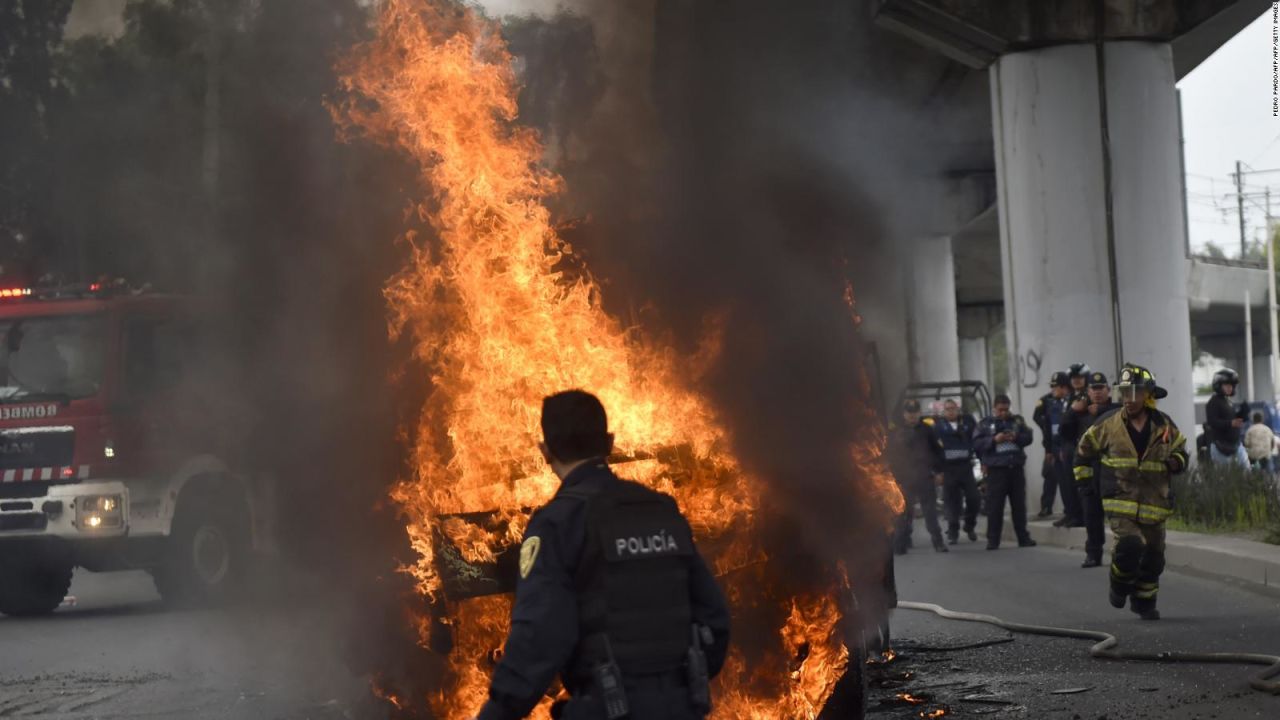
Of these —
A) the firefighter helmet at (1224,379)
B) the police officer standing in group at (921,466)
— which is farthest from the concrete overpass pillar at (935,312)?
the police officer standing in group at (921,466)

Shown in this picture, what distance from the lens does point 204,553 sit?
49.0 ft

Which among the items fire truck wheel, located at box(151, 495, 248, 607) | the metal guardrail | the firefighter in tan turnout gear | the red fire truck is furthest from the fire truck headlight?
the metal guardrail

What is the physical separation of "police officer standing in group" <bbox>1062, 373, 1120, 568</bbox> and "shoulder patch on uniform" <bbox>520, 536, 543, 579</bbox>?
9.28 meters

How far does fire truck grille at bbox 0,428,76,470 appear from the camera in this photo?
47.2 feet

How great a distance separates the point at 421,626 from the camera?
6.57 m

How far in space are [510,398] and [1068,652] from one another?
432cm

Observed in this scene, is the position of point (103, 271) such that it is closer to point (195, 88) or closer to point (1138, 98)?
point (195, 88)

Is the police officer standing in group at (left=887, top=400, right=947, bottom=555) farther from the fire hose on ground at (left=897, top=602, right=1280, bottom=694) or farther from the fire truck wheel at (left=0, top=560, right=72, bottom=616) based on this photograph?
the fire truck wheel at (left=0, top=560, right=72, bottom=616)

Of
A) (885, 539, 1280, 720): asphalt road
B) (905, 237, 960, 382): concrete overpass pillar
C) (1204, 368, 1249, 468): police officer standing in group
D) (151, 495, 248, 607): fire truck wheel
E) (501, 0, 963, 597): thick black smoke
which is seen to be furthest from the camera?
(905, 237, 960, 382): concrete overpass pillar

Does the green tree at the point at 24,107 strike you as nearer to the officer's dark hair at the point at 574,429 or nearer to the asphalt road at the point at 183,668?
the asphalt road at the point at 183,668

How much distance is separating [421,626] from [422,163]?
2947 millimetres

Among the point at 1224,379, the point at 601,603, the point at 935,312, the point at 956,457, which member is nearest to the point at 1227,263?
the point at 935,312

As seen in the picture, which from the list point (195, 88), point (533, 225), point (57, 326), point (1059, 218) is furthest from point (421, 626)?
point (1059, 218)

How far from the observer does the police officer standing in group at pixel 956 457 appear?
18.8 meters
